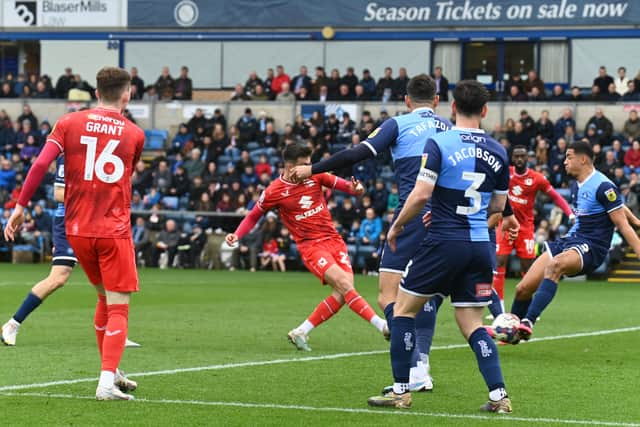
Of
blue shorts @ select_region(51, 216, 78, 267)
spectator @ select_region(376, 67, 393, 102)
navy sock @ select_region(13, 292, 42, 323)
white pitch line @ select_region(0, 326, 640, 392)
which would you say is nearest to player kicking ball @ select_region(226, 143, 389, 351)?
white pitch line @ select_region(0, 326, 640, 392)

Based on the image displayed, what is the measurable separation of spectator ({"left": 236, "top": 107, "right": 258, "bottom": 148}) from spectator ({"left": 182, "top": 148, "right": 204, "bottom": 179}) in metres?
1.41

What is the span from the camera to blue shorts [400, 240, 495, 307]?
8.60 m

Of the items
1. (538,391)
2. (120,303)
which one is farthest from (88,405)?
(538,391)

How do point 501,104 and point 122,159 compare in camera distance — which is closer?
point 122,159

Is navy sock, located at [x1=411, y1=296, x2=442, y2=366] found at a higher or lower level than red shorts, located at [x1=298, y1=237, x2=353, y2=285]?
lower

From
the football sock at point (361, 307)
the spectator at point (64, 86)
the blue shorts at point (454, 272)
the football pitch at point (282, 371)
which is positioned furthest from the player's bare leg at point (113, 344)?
the spectator at point (64, 86)

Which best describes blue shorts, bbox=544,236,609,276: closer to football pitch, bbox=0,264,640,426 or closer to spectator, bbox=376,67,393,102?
football pitch, bbox=0,264,640,426

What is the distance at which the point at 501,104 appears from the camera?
35656mm

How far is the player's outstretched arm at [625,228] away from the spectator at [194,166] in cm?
2342

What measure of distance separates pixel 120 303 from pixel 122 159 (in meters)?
1.05

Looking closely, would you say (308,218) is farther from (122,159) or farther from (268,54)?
(268,54)

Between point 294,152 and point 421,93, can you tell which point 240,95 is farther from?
point 421,93

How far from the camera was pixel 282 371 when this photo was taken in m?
11.0

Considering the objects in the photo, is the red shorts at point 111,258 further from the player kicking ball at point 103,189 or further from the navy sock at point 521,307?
the navy sock at point 521,307
